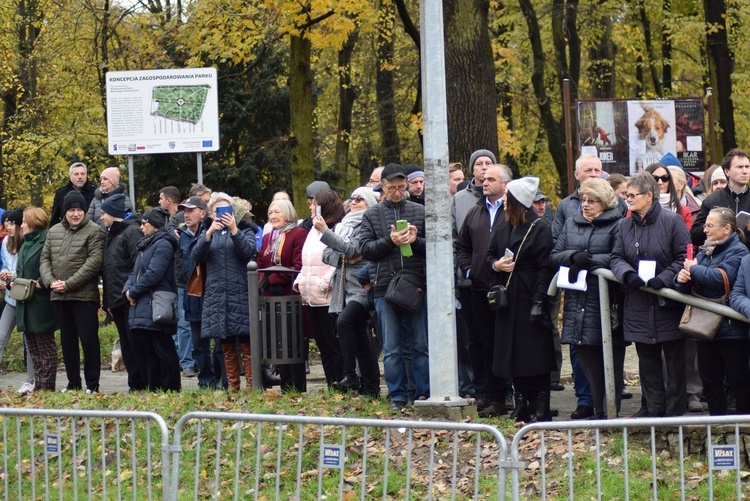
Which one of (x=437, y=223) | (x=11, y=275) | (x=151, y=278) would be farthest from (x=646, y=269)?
(x=11, y=275)

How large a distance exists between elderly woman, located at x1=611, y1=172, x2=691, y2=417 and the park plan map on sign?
8.86m

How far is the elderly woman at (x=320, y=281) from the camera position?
1059 centimetres

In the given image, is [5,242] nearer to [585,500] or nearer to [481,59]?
[481,59]

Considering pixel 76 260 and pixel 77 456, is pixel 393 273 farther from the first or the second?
pixel 76 260

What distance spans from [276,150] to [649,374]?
1521cm

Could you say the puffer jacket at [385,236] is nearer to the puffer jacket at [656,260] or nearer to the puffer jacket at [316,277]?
the puffer jacket at [316,277]

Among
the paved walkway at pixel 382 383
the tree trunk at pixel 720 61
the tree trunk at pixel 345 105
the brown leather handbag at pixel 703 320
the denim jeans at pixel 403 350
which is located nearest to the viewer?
the brown leather handbag at pixel 703 320

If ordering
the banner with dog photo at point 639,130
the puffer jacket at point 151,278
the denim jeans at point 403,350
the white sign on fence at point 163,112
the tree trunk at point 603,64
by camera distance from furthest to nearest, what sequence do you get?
the tree trunk at point 603,64
the banner with dog photo at point 639,130
the white sign on fence at point 163,112
the puffer jacket at point 151,278
the denim jeans at point 403,350

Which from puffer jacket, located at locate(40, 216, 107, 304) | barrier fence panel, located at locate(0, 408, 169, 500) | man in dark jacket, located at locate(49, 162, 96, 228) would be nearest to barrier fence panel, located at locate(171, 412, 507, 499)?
barrier fence panel, located at locate(0, 408, 169, 500)

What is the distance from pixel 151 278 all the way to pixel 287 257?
1.29m

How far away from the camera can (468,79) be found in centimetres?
1396

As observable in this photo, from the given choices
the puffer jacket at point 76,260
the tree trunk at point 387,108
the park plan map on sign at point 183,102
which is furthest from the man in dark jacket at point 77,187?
the tree trunk at point 387,108

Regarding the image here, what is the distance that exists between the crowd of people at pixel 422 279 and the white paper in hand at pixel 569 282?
0.07ft

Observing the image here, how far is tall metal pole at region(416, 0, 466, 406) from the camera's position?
916 centimetres
